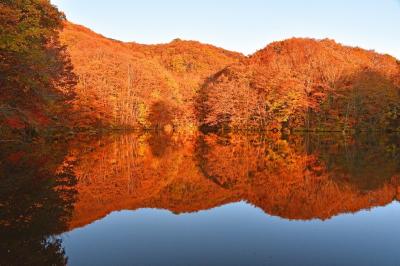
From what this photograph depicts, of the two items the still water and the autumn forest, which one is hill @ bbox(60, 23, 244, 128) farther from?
the still water

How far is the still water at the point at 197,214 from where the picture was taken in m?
6.74

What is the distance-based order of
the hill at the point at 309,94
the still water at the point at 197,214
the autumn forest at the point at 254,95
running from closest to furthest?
the still water at the point at 197,214 → the autumn forest at the point at 254,95 → the hill at the point at 309,94

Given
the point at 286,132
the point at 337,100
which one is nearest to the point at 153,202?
the point at 286,132

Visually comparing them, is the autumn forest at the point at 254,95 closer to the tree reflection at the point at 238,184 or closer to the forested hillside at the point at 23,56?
the forested hillside at the point at 23,56

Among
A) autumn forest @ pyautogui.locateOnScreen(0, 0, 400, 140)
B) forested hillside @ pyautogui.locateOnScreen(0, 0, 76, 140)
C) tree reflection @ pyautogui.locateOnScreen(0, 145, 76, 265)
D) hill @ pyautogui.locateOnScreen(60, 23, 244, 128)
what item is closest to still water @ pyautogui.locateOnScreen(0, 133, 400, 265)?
tree reflection @ pyautogui.locateOnScreen(0, 145, 76, 265)

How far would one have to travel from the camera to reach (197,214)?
32.7 ft

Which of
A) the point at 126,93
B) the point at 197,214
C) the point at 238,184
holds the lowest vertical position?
the point at 197,214

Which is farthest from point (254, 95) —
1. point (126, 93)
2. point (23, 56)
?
point (23, 56)

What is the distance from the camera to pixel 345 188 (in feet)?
41.0

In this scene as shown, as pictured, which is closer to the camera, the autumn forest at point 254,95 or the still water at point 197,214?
Result: the still water at point 197,214

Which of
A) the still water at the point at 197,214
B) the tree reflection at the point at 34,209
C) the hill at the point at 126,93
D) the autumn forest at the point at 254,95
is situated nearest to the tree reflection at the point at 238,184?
the still water at the point at 197,214

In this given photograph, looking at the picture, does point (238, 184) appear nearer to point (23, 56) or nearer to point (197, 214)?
point (197, 214)

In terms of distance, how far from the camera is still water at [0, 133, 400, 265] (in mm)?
6738

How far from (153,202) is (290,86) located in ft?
134
